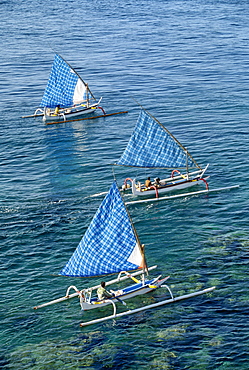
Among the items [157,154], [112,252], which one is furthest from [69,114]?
[112,252]

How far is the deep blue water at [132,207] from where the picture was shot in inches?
1656

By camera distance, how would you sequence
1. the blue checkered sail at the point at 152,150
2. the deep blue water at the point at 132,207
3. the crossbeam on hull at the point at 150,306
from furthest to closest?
the blue checkered sail at the point at 152,150, the crossbeam on hull at the point at 150,306, the deep blue water at the point at 132,207

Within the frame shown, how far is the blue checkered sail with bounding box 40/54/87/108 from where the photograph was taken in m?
96.9

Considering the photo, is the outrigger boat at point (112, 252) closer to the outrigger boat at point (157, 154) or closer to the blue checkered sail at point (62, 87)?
the outrigger boat at point (157, 154)

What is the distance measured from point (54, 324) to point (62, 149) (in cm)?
4282

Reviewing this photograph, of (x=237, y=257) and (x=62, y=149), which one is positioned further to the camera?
(x=62, y=149)

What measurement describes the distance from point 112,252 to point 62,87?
57.0m

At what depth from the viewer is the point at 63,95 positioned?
98625 mm

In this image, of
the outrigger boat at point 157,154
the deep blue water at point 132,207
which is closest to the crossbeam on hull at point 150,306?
the deep blue water at point 132,207

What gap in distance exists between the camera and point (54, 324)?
4444 centimetres

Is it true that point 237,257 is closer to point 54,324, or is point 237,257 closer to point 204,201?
point 204,201

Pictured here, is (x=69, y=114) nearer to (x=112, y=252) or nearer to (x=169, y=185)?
(x=169, y=185)

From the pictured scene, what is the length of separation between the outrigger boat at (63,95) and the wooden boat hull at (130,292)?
176ft

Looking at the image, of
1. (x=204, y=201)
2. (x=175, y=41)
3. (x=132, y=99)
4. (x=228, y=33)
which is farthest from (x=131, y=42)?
(x=204, y=201)
